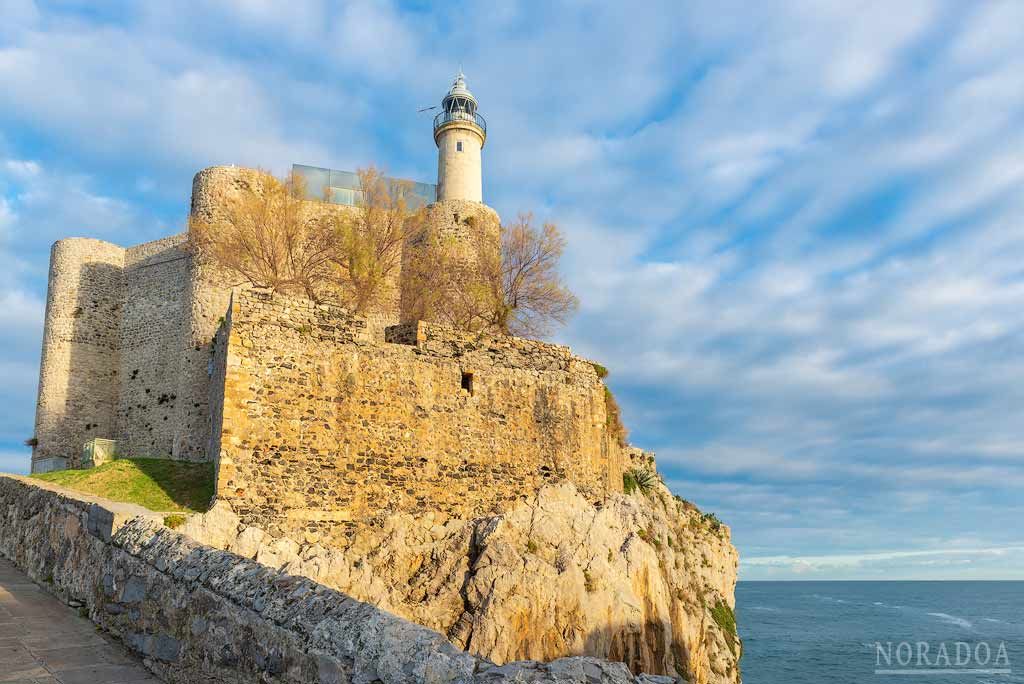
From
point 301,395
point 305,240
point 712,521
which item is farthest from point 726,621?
point 305,240

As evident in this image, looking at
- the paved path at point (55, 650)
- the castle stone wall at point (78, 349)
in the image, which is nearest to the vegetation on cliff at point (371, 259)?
the castle stone wall at point (78, 349)

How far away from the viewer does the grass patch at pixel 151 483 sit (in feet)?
44.9

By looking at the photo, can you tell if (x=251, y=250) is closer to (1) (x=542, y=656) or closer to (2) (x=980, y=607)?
(1) (x=542, y=656)

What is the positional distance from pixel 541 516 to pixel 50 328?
822 inches

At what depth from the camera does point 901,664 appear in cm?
5394

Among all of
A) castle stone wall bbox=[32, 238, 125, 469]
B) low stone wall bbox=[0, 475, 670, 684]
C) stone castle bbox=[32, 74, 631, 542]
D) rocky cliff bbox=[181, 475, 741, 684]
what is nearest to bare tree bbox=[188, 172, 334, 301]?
stone castle bbox=[32, 74, 631, 542]

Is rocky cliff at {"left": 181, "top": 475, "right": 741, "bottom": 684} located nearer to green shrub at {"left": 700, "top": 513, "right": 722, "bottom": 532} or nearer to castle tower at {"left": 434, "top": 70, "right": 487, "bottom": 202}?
green shrub at {"left": 700, "top": 513, "right": 722, "bottom": 532}

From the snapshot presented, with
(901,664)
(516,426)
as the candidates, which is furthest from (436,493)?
(901,664)

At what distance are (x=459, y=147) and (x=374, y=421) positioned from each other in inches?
888

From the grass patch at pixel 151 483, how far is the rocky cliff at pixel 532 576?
1.28m

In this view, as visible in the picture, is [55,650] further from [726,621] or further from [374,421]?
[726,621]

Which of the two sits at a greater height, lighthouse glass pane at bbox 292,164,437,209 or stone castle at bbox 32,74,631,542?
lighthouse glass pane at bbox 292,164,437,209

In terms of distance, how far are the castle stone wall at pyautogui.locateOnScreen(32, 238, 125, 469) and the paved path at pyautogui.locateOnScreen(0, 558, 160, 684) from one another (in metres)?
20.1

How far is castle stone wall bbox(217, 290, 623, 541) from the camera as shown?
1398 centimetres
